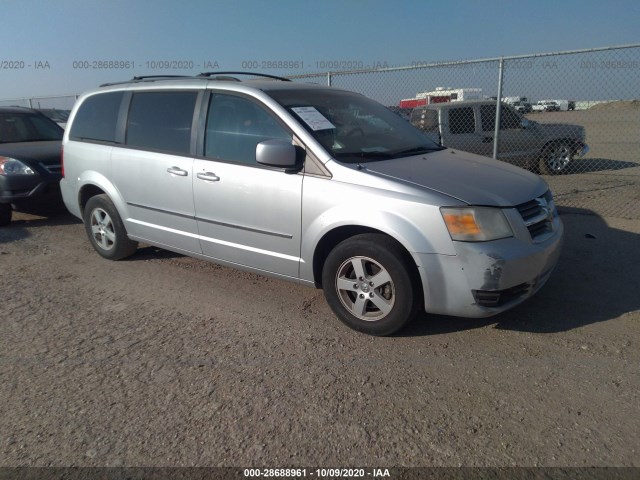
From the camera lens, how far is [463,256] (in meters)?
2.91

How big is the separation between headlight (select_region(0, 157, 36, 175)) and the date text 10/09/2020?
234 inches

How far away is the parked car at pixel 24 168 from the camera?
634cm

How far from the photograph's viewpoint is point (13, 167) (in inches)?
253

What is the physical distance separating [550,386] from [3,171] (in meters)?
6.89

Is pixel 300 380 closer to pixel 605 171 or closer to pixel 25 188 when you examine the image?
pixel 25 188

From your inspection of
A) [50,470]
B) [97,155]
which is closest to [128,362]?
[50,470]

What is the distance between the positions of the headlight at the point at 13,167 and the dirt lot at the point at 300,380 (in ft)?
8.96

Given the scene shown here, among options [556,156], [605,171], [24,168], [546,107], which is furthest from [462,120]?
[24,168]

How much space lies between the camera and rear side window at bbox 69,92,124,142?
15.7 feet

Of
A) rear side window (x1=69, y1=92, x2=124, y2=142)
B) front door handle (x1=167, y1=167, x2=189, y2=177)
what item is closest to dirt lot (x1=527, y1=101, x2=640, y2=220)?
front door handle (x1=167, y1=167, x2=189, y2=177)

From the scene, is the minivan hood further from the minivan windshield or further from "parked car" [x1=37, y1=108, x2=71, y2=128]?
"parked car" [x1=37, y1=108, x2=71, y2=128]

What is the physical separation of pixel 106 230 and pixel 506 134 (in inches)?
288

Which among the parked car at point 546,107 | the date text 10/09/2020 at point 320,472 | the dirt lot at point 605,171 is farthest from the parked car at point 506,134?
the date text 10/09/2020 at point 320,472

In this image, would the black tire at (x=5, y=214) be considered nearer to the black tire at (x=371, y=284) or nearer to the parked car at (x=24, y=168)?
the parked car at (x=24, y=168)
